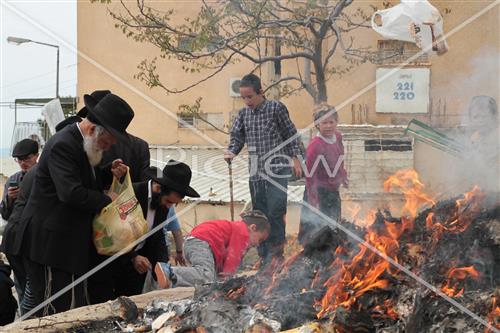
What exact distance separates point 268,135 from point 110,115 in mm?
2982

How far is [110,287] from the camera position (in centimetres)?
539

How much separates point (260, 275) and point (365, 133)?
7.99 meters

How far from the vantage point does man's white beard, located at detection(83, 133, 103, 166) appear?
4625 millimetres

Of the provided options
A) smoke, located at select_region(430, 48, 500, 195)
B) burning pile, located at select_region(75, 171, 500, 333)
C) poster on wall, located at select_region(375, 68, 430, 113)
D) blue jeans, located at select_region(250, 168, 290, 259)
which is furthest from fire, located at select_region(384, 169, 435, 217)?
poster on wall, located at select_region(375, 68, 430, 113)

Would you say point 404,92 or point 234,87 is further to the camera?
point 234,87

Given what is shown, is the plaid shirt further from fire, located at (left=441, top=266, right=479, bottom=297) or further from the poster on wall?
the poster on wall

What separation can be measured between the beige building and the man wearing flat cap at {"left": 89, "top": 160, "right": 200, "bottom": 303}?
2810 mm

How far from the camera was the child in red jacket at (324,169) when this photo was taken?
714 centimetres

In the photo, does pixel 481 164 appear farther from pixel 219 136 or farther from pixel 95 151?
pixel 219 136

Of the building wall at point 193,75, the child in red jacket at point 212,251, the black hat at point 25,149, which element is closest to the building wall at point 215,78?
the building wall at point 193,75

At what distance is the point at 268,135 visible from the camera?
730 cm

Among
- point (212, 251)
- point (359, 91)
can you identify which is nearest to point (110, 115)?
point (212, 251)

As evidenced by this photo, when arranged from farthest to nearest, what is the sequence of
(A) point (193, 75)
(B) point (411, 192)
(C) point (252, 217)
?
(A) point (193, 75)
(C) point (252, 217)
(B) point (411, 192)

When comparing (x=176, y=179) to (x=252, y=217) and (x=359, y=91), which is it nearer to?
(x=252, y=217)
